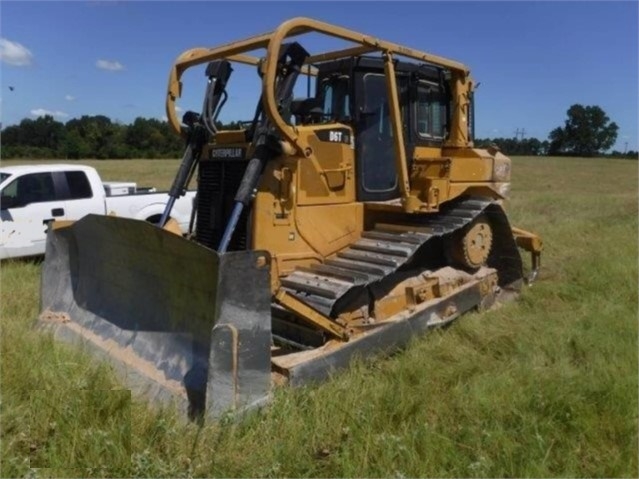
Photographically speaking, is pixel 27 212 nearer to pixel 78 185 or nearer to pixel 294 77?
pixel 78 185

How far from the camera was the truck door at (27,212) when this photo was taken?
9.35 m

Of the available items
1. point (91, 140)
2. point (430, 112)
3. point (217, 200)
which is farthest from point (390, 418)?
point (91, 140)

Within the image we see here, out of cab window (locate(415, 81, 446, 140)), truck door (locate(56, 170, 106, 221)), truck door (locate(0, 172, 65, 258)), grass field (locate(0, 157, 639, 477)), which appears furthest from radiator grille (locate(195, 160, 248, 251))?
truck door (locate(56, 170, 106, 221))

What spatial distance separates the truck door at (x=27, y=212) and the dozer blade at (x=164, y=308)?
4.07 meters

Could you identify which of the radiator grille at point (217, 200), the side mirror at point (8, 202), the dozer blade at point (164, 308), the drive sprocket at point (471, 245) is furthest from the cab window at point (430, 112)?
the side mirror at point (8, 202)

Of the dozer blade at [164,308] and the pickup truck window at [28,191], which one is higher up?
the pickup truck window at [28,191]

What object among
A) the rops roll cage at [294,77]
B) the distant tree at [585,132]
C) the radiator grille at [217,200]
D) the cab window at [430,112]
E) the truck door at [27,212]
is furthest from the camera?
the distant tree at [585,132]

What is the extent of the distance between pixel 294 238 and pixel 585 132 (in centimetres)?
8687

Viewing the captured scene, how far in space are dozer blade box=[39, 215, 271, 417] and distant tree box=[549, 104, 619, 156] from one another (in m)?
84.5

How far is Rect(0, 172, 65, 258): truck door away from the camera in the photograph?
9352 mm

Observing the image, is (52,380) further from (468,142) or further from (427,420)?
(468,142)

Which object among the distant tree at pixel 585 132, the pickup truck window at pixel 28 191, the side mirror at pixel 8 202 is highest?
the distant tree at pixel 585 132

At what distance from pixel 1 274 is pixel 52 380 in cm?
460

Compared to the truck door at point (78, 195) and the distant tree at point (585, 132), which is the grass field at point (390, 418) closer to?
the truck door at point (78, 195)
